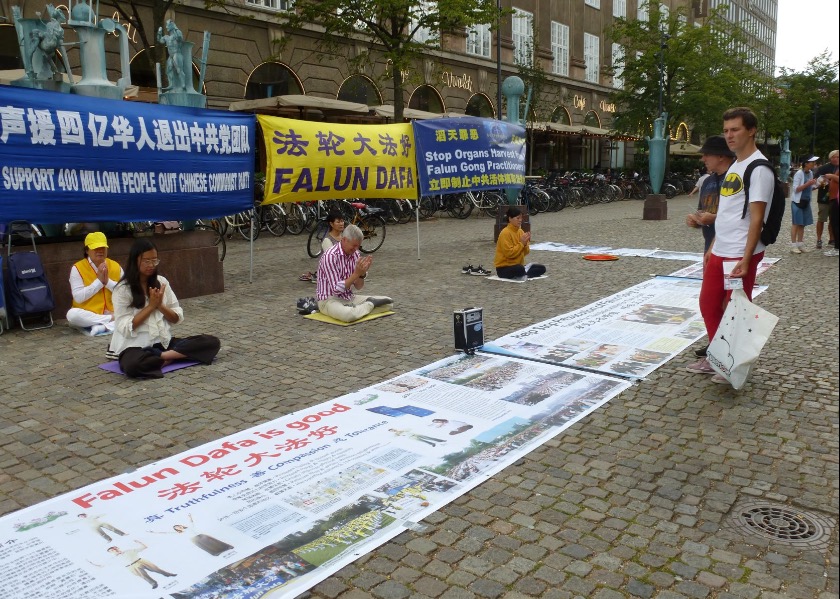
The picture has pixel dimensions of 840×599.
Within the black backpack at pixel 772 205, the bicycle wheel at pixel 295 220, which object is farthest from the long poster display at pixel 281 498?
the bicycle wheel at pixel 295 220

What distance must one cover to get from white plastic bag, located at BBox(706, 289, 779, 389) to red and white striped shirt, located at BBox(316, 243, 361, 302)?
3.92m

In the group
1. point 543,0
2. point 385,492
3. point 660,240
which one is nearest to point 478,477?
point 385,492

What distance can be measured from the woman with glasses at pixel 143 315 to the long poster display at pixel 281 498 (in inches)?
62.9

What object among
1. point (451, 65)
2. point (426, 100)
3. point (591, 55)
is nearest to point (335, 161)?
point (426, 100)

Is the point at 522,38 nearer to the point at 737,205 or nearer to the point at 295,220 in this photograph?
the point at 295,220

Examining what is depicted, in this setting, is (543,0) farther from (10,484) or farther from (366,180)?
(10,484)

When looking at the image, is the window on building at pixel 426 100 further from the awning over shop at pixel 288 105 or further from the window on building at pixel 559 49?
the window on building at pixel 559 49

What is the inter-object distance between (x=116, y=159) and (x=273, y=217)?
8173 millimetres

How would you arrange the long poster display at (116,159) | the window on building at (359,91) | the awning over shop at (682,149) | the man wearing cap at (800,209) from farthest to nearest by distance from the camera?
1. the awning over shop at (682,149)
2. the window on building at (359,91)
3. the man wearing cap at (800,209)
4. the long poster display at (116,159)

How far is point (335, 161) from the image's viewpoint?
34.0ft

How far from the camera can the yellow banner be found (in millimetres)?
9617

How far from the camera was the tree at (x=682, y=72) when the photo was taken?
102 feet

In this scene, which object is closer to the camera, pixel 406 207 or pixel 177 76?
pixel 177 76

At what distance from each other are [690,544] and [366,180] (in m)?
8.42
